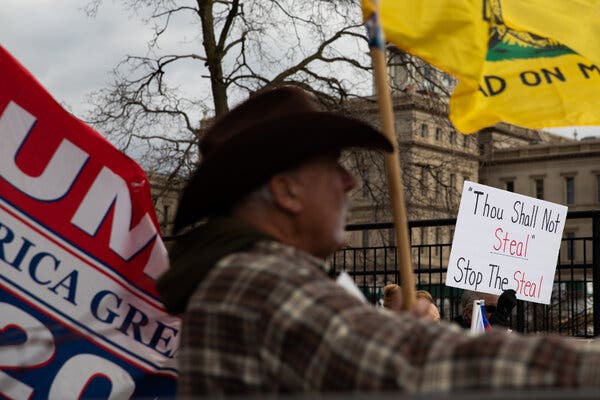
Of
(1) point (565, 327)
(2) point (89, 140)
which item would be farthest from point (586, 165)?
(2) point (89, 140)

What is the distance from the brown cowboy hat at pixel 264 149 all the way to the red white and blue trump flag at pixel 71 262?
1.83 m

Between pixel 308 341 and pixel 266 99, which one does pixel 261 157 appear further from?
pixel 308 341

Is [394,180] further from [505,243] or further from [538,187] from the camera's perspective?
[538,187]

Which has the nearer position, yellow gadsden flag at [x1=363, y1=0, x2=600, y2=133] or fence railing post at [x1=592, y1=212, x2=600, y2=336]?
yellow gadsden flag at [x1=363, y1=0, x2=600, y2=133]

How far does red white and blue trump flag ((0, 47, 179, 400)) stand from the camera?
423 centimetres

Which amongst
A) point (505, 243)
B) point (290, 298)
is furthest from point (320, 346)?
point (505, 243)

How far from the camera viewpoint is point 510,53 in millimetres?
5012

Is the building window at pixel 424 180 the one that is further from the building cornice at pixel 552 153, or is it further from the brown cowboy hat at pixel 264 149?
the building cornice at pixel 552 153

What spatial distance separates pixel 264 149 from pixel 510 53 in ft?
9.61

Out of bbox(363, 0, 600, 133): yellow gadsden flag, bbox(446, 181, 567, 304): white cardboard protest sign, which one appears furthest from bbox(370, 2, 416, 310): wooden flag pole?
bbox(446, 181, 567, 304): white cardboard protest sign

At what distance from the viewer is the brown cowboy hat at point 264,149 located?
90.4 inches

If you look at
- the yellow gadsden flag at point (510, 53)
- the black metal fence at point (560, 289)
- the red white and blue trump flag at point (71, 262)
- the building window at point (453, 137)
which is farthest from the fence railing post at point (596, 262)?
the building window at point (453, 137)

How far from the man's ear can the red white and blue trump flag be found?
191cm

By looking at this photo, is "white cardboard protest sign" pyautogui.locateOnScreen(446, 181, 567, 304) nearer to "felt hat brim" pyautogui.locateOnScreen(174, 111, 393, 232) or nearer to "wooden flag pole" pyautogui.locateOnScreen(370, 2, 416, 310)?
"wooden flag pole" pyautogui.locateOnScreen(370, 2, 416, 310)
